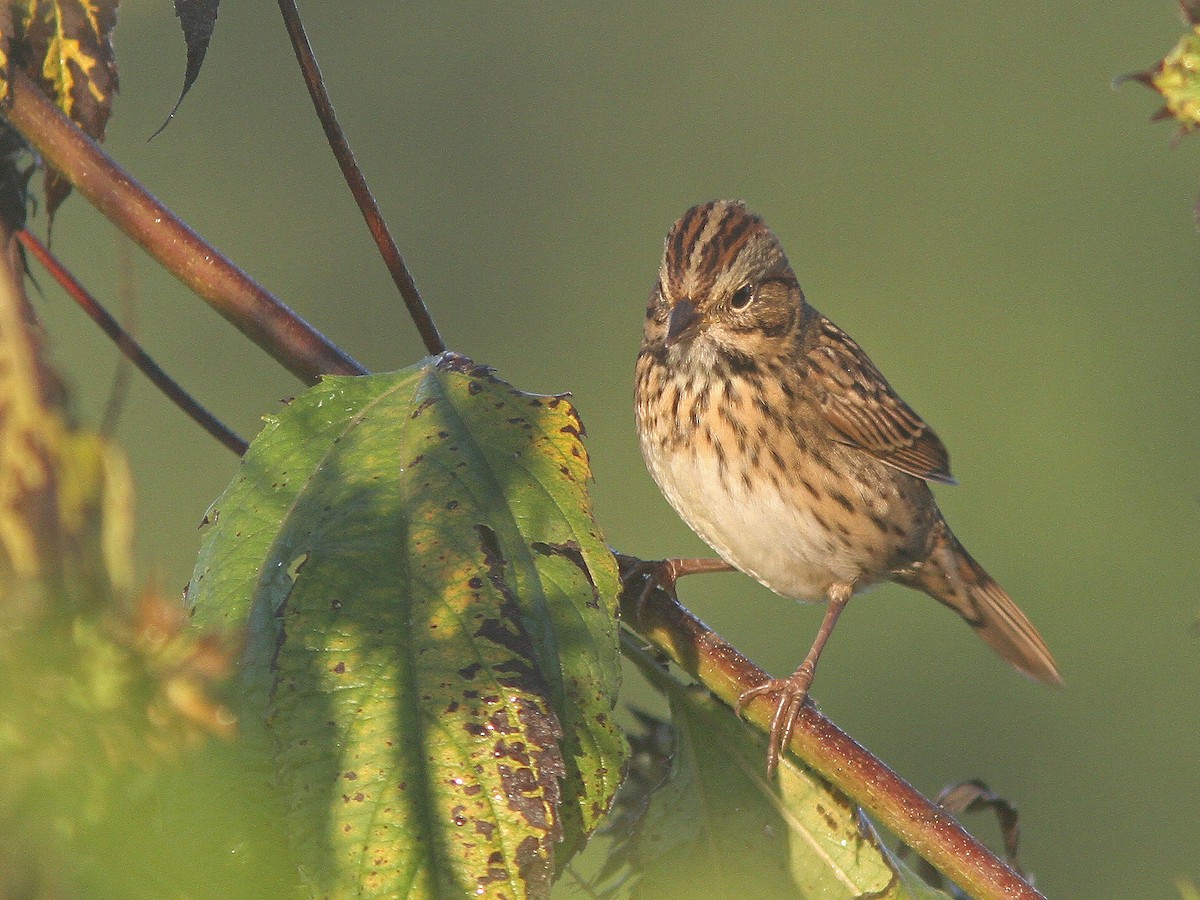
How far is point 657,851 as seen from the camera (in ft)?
6.14

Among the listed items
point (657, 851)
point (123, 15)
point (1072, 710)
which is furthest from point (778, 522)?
point (1072, 710)

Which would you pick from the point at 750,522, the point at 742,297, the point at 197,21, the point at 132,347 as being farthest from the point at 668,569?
the point at 197,21

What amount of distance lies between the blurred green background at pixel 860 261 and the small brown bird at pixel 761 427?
5.10 meters

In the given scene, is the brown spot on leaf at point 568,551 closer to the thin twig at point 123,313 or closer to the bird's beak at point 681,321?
the thin twig at point 123,313

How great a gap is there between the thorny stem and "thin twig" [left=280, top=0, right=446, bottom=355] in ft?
1.36

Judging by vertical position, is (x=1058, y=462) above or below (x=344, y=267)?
below

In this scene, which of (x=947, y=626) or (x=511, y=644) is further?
(x=947, y=626)

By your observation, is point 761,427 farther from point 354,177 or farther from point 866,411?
point 354,177

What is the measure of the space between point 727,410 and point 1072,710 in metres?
7.36

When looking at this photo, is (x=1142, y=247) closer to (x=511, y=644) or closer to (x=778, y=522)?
(x=778, y=522)

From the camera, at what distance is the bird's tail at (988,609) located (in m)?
4.10

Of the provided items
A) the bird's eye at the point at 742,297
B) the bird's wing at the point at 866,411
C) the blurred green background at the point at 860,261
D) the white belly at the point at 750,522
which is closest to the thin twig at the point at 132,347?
Result: the white belly at the point at 750,522

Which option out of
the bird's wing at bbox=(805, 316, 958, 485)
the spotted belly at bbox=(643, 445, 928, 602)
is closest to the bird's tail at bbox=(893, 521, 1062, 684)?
the bird's wing at bbox=(805, 316, 958, 485)

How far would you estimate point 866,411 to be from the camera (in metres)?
3.71
